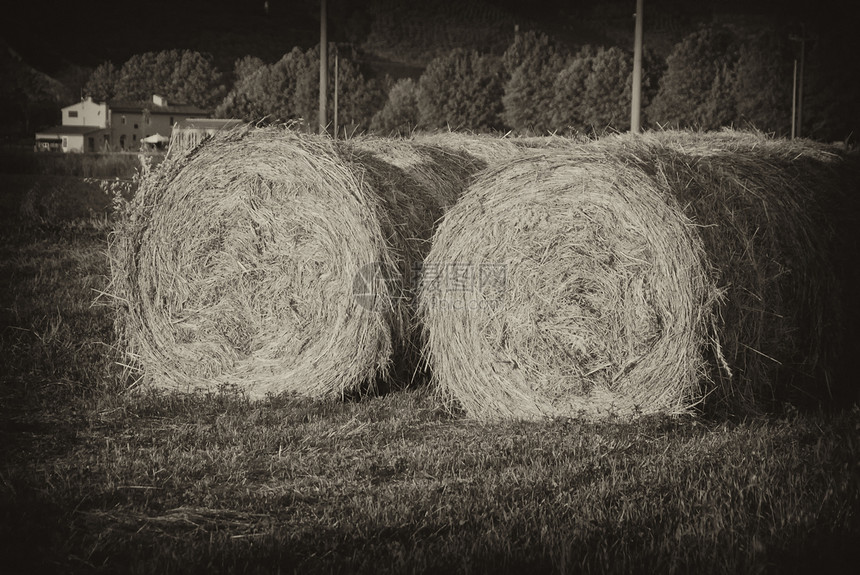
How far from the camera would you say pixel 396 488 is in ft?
15.9

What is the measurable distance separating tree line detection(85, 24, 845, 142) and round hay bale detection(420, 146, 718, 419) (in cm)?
2915

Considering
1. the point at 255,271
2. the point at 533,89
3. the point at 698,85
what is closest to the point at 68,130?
the point at 533,89

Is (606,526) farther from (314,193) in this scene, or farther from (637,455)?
(314,193)

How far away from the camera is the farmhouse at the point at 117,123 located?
258 feet

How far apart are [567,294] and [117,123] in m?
89.3

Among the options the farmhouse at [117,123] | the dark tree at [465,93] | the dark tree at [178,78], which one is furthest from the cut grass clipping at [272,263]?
the dark tree at [178,78]

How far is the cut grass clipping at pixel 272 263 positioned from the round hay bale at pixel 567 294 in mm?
508

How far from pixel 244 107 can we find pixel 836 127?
131 ft

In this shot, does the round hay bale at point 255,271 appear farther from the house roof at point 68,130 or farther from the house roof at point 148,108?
the house roof at point 148,108

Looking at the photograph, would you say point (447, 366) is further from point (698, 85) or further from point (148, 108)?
point (148, 108)

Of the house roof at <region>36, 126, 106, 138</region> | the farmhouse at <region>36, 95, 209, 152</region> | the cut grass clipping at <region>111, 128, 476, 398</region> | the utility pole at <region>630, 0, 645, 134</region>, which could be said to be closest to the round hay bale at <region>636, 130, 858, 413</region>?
the cut grass clipping at <region>111, 128, 476, 398</region>

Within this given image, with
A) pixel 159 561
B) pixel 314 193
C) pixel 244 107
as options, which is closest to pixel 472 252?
pixel 314 193

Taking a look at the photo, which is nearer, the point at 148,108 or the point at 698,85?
the point at 698,85

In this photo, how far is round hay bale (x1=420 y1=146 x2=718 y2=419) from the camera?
6.19m
